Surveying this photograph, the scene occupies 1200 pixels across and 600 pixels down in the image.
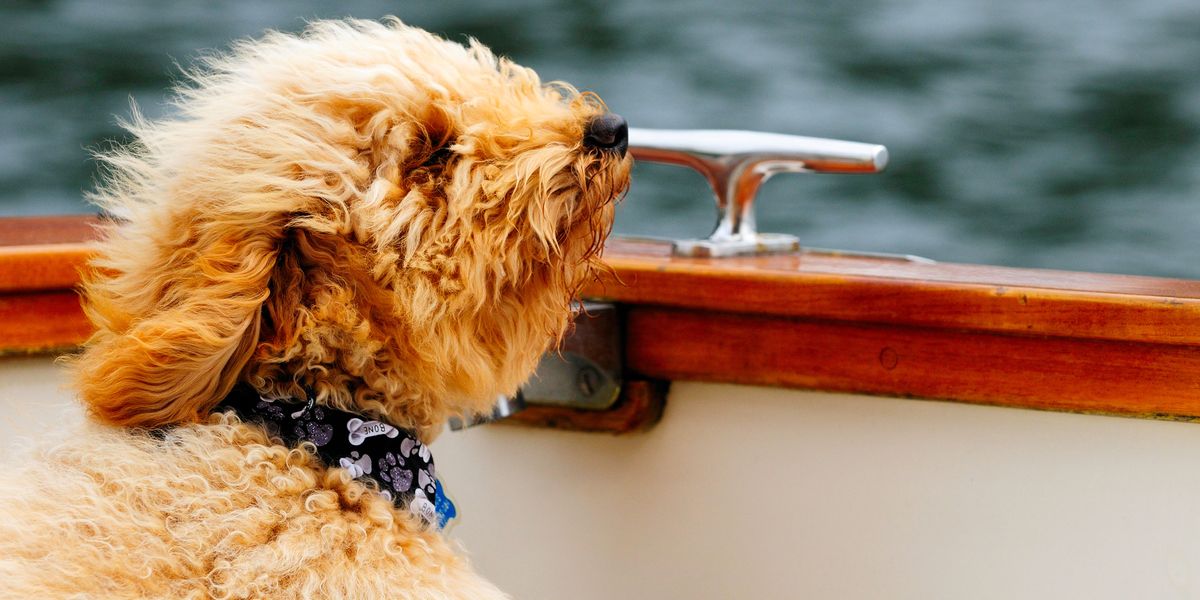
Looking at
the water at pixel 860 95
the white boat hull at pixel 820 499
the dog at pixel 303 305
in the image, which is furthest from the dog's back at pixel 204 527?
the water at pixel 860 95

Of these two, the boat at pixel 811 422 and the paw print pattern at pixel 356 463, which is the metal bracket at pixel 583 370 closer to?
the boat at pixel 811 422

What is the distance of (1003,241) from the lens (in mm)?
3807

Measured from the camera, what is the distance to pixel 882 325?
1484mm

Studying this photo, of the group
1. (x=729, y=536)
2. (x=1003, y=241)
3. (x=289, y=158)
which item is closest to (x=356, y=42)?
(x=289, y=158)

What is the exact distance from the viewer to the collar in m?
1.23

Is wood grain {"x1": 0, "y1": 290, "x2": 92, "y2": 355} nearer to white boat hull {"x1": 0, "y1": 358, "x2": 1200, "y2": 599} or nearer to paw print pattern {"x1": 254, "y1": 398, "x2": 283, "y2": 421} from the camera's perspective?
white boat hull {"x1": 0, "y1": 358, "x2": 1200, "y2": 599}

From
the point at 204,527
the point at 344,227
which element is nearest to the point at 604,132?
the point at 344,227

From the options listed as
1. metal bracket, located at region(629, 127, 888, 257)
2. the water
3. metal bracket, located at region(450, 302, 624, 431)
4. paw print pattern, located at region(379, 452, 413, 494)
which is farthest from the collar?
the water

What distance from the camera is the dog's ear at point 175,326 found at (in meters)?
1.09

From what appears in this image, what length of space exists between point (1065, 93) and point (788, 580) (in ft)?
9.56

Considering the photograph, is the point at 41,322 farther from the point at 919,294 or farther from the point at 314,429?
the point at 919,294

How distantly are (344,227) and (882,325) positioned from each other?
2.19 ft

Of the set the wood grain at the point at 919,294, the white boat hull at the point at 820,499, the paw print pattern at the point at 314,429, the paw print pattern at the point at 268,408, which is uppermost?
the wood grain at the point at 919,294

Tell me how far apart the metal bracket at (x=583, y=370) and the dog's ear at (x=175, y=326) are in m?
0.49
